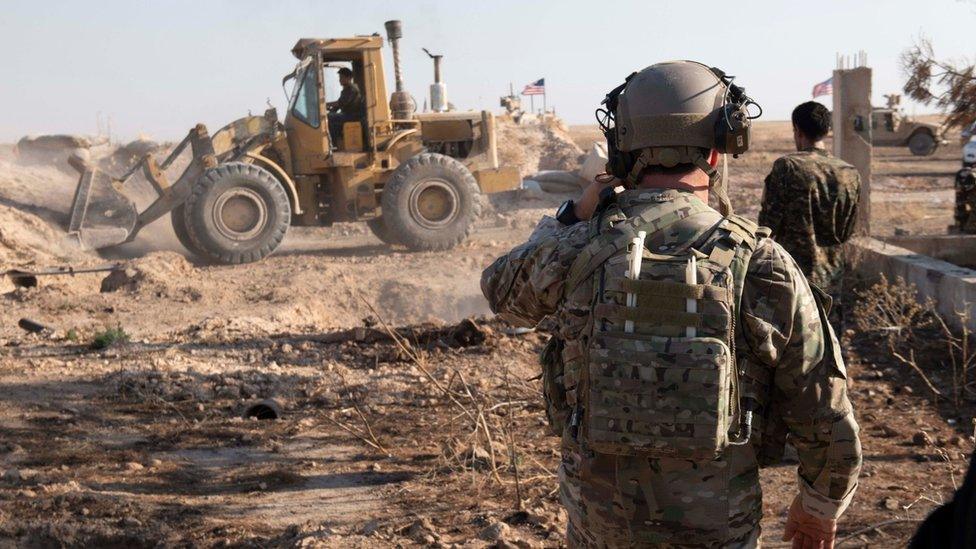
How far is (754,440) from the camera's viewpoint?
6.66 ft

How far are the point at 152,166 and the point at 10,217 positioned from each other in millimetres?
1880

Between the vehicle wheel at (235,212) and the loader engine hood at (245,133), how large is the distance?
0.69 metres

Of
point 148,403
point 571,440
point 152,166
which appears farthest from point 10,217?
point 571,440

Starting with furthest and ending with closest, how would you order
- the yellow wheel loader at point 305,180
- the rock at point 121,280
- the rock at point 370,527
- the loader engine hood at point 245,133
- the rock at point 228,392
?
the loader engine hood at point 245,133
the yellow wheel loader at point 305,180
the rock at point 121,280
the rock at point 228,392
the rock at point 370,527

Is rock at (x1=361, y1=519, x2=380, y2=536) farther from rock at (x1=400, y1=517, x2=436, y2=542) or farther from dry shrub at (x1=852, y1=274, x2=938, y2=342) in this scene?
dry shrub at (x1=852, y1=274, x2=938, y2=342)

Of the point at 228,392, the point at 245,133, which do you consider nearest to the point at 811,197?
the point at 228,392

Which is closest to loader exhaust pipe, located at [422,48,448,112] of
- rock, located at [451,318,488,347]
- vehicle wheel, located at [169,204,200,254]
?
vehicle wheel, located at [169,204,200,254]

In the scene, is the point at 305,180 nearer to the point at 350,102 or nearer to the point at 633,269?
the point at 350,102

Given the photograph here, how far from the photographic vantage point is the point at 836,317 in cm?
471

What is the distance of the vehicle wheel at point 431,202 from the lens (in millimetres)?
11891

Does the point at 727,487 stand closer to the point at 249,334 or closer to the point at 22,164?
the point at 249,334

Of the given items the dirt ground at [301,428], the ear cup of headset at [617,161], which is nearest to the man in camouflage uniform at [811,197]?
the dirt ground at [301,428]

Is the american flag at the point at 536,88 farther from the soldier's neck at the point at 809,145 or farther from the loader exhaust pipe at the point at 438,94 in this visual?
the soldier's neck at the point at 809,145

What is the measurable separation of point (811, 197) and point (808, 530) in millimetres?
2676
